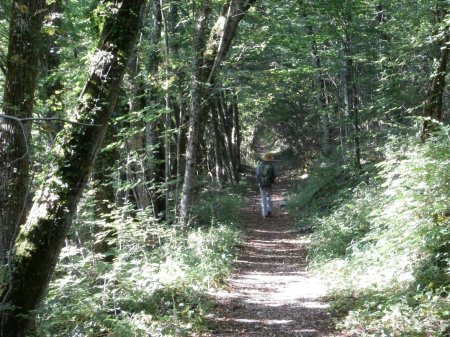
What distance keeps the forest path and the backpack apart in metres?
3.02

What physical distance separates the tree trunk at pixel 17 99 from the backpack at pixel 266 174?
11163mm

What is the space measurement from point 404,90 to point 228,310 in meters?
10.1

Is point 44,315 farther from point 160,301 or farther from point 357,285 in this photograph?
point 357,285

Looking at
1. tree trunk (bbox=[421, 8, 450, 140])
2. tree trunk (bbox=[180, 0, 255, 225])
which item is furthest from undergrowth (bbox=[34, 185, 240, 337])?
tree trunk (bbox=[421, 8, 450, 140])

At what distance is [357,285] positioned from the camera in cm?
684

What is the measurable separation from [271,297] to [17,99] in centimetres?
500

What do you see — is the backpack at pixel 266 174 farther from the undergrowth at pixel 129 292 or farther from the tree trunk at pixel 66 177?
the tree trunk at pixel 66 177

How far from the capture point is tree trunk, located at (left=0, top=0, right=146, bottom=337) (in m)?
3.98

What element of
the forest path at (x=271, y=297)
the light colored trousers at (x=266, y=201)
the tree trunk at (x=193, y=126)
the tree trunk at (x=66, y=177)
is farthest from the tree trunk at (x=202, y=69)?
the light colored trousers at (x=266, y=201)

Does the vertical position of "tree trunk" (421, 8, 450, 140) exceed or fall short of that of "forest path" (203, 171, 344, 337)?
it exceeds it

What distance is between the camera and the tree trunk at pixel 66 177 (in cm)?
398

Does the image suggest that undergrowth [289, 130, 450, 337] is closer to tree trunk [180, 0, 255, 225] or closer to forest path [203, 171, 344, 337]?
forest path [203, 171, 344, 337]

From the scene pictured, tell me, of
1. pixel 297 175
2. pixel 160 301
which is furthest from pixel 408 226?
pixel 297 175

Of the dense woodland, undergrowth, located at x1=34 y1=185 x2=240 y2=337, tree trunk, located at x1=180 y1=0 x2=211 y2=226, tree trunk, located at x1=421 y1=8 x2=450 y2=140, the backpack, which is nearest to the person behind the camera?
the dense woodland
